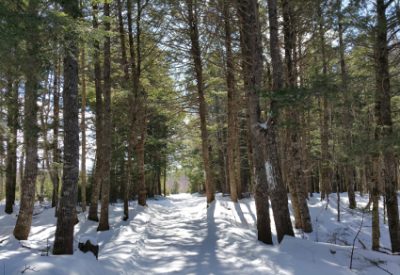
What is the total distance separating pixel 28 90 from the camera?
9.66 metres

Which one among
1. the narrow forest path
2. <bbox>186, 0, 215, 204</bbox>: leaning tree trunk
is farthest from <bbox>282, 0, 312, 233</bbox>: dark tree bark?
<bbox>186, 0, 215, 204</bbox>: leaning tree trunk

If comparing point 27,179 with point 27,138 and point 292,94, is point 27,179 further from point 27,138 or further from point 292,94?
point 292,94

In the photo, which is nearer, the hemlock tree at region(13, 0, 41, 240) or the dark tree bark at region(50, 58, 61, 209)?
the hemlock tree at region(13, 0, 41, 240)

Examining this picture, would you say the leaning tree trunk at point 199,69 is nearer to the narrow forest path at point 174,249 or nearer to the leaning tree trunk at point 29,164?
the narrow forest path at point 174,249

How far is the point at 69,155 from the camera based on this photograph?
23.2 ft

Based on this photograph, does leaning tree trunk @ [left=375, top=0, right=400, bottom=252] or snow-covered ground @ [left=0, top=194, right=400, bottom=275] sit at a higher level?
leaning tree trunk @ [left=375, top=0, right=400, bottom=252]

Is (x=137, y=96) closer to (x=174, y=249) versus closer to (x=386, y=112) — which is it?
(x=174, y=249)

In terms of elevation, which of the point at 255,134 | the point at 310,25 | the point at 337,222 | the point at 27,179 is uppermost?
the point at 310,25

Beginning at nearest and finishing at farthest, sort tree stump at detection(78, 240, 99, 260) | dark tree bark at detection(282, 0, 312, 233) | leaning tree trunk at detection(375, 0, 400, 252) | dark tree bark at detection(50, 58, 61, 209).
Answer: tree stump at detection(78, 240, 99, 260) → leaning tree trunk at detection(375, 0, 400, 252) → dark tree bark at detection(282, 0, 312, 233) → dark tree bark at detection(50, 58, 61, 209)

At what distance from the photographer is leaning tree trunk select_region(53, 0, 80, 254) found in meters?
6.85

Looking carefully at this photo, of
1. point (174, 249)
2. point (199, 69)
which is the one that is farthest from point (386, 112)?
point (199, 69)

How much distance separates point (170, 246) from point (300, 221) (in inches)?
200

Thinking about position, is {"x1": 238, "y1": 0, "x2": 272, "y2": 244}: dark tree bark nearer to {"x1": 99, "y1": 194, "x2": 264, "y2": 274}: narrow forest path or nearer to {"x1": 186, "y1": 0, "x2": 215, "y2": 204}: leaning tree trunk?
{"x1": 99, "y1": 194, "x2": 264, "y2": 274}: narrow forest path

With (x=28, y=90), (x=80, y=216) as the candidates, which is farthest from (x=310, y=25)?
(x=80, y=216)
